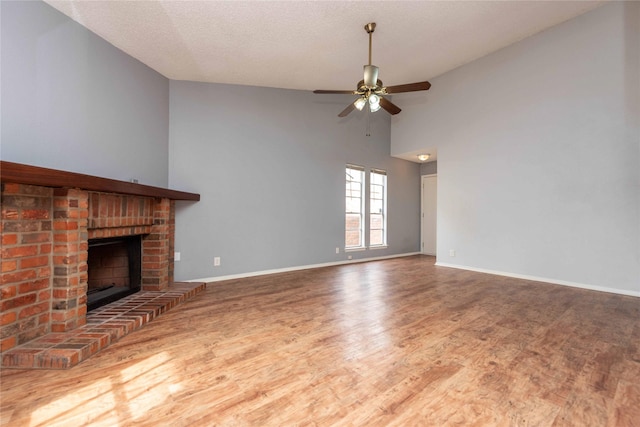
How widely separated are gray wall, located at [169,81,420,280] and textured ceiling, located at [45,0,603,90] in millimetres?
415

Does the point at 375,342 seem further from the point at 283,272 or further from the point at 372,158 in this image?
A: the point at 372,158

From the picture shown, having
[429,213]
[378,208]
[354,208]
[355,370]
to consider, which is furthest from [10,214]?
[429,213]

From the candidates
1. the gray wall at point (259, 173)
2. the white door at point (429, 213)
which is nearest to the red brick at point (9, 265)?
the gray wall at point (259, 173)

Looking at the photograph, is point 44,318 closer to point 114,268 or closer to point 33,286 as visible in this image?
point 33,286

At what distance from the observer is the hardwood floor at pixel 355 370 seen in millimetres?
1312

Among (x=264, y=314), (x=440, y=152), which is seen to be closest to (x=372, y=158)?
(x=440, y=152)

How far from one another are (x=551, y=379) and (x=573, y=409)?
0.87 ft

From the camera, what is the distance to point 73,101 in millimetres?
2525

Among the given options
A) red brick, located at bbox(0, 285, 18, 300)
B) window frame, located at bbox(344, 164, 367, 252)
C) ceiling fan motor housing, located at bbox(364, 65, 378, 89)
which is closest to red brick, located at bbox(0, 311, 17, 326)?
red brick, located at bbox(0, 285, 18, 300)

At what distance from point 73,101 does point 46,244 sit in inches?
55.7

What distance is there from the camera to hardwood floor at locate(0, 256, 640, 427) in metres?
1.31

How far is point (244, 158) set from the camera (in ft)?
13.8

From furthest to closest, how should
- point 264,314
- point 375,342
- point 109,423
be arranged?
point 264,314 → point 375,342 → point 109,423

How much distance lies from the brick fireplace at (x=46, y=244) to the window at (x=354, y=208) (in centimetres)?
376
